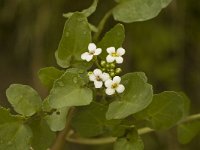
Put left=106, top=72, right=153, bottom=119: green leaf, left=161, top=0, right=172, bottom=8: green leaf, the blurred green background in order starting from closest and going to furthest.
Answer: left=106, top=72, right=153, bottom=119: green leaf, left=161, top=0, right=172, bottom=8: green leaf, the blurred green background

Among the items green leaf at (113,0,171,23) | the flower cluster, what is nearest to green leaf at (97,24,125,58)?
the flower cluster

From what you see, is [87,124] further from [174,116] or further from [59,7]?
[59,7]

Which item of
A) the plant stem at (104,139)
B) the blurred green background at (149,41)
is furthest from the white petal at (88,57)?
the blurred green background at (149,41)

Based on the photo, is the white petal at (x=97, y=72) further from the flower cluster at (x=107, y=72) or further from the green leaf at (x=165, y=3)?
the green leaf at (x=165, y=3)

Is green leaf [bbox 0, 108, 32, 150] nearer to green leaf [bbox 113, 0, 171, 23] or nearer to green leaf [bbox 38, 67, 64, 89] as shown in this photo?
green leaf [bbox 38, 67, 64, 89]

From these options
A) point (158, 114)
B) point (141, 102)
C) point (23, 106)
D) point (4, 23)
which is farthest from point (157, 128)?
point (4, 23)
